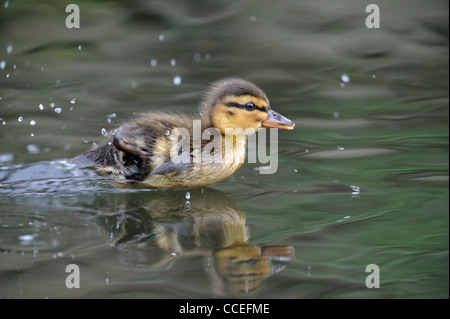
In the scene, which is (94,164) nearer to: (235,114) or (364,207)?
(235,114)

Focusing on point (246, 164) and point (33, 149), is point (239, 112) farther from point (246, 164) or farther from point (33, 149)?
point (33, 149)

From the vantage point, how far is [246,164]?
459cm

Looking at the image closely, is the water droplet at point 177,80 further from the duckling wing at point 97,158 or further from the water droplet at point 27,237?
the water droplet at point 27,237

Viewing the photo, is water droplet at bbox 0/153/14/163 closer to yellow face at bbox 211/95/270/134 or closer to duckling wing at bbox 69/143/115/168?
duckling wing at bbox 69/143/115/168

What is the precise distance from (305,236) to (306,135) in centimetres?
165

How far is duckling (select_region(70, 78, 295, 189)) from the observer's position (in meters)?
4.02

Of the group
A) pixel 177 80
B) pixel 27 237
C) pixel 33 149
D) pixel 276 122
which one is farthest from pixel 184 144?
pixel 177 80

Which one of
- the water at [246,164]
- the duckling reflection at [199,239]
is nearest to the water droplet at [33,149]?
the water at [246,164]

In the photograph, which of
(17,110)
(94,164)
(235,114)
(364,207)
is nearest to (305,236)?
(364,207)

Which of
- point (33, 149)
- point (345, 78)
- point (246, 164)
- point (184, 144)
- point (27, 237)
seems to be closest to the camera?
point (27, 237)

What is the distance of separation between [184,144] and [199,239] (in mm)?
854

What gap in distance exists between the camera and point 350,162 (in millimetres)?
4410

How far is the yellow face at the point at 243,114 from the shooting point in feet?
13.7

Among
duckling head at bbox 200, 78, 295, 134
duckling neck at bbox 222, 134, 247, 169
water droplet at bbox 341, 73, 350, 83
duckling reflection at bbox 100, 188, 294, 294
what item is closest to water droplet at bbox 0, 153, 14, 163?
duckling reflection at bbox 100, 188, 294, 294
